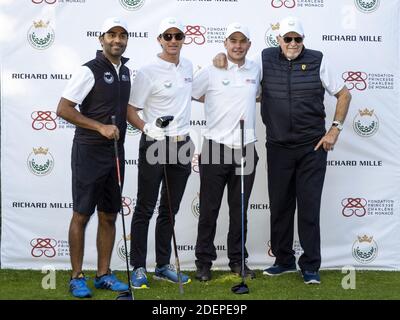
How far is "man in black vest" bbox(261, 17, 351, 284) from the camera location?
6039mm

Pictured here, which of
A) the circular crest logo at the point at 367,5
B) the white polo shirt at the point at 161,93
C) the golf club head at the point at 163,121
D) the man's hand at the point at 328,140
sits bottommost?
the man's hand at the point at 328,140

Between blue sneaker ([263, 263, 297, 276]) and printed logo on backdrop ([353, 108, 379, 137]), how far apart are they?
1.38 m

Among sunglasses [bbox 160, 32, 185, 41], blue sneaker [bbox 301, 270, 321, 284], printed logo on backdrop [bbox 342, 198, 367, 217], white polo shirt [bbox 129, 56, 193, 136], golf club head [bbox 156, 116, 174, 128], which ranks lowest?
blue sneaker [bbox 301, 270, 321, 284]

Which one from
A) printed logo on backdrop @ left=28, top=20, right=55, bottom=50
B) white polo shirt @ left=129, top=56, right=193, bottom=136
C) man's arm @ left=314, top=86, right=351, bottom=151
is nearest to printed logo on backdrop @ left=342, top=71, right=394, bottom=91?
man's arm @ left=314, top=86, right=351, bottom=151

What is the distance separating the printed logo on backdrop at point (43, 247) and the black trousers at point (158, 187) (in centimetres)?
112

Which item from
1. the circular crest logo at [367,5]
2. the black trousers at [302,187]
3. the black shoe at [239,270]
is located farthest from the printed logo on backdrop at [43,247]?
the circular crest logo at [367,5]

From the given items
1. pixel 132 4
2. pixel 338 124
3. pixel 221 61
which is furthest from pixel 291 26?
pixel 132 4

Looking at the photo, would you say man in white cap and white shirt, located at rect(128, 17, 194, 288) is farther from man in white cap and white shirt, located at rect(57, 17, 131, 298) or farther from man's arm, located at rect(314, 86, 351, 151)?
man's arm, located at rect(314, 86, 351, 151)

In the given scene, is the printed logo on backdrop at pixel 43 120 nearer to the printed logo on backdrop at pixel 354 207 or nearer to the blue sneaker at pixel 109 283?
the blue sneaker at pixel 109 283

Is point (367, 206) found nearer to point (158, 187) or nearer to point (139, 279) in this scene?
point (158, 187)

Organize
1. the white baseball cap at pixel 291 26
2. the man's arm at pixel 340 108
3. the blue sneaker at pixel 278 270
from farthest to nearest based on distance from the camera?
the blue sneaker at pixel 278 270 → the man's arm at pixel 340 108 → the white baseball cap at pixel 291 26

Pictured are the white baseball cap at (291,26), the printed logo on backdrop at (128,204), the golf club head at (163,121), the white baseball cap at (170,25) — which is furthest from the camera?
the printed logo on backdrop at (128,204)

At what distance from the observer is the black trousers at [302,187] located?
20.0 ft
